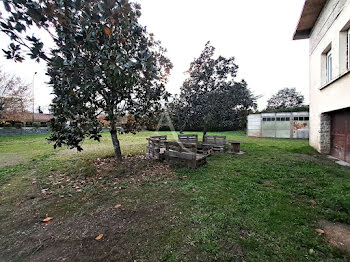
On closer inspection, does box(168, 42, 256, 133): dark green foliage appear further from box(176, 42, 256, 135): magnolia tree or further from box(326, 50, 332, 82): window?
box(326, 50, 332, 82): window

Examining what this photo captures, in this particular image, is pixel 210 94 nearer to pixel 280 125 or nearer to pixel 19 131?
pixel 280 125

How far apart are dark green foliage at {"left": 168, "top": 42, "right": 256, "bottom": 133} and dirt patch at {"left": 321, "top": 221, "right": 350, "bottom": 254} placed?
7.63 metres

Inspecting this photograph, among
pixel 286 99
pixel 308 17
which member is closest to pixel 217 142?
pixel 308 17

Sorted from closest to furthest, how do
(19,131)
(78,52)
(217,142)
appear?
(78,52) → (217,142) → (19,131)

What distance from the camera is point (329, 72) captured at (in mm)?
7047

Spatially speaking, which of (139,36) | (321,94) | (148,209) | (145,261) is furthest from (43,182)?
(321,94)

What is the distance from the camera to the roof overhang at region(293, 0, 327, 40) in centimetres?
673

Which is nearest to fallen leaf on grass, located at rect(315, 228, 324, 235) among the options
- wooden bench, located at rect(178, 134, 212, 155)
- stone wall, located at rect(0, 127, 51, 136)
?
wooden bench, located at rect(178, 134, 212, 155)

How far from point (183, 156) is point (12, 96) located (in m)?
22.3

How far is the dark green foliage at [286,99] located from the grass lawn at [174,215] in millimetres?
37101

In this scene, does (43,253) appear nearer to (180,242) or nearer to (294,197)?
(180,242)

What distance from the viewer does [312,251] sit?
6.06 ft

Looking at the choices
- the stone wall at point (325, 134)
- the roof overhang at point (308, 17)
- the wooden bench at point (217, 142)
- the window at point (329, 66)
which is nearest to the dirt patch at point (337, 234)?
the wooden bench at point (217, 142)

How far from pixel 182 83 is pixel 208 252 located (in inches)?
407
